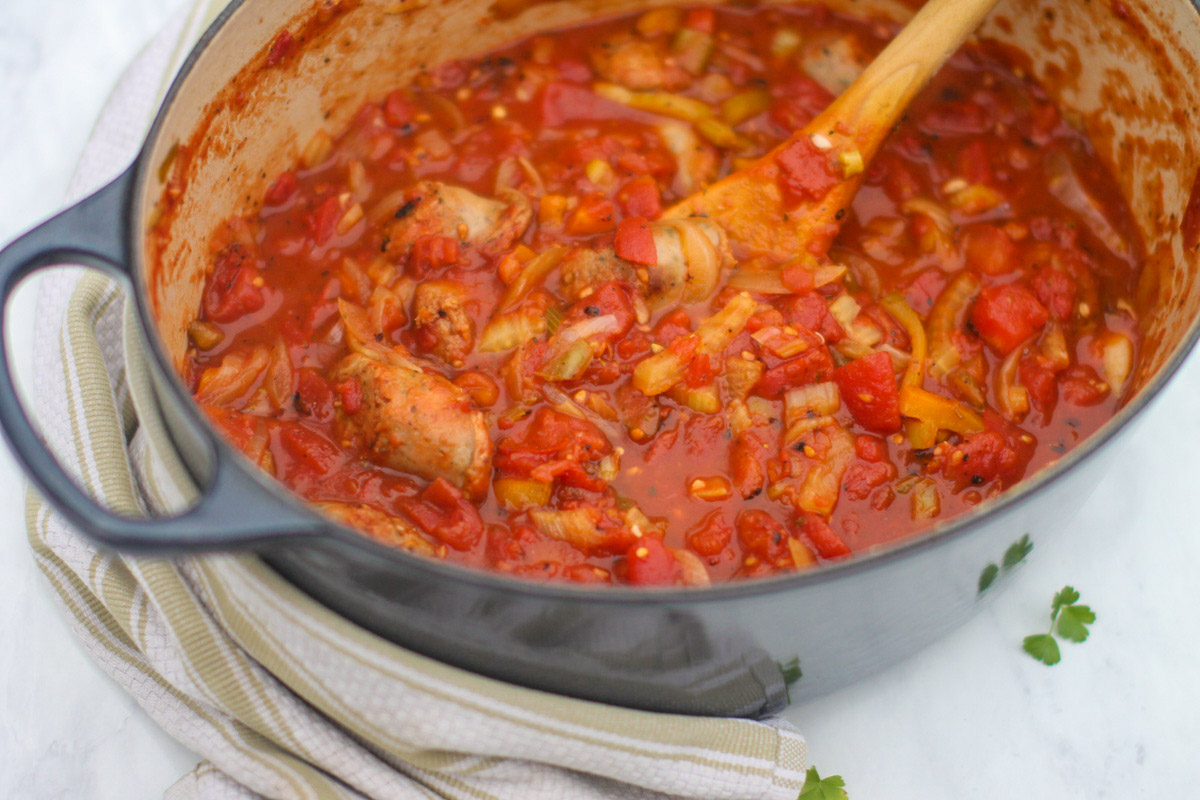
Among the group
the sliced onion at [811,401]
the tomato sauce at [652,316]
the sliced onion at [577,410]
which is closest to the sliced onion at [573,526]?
the tomato sauce at [652,316]

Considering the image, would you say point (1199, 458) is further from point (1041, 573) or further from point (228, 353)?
point (228, 353)

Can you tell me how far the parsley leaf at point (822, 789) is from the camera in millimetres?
2604

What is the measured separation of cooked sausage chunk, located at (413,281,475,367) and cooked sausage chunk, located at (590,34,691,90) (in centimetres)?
109

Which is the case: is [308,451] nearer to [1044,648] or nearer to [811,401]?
[811,401]

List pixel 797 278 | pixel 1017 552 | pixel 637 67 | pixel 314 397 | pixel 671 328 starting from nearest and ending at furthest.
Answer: pixel 1017 552 → pixel 314 397 → pixel 671 328 → pixel 797 278 → pixel 637 67

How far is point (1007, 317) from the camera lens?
117 inches

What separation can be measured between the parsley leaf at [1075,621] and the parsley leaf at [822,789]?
0.75m

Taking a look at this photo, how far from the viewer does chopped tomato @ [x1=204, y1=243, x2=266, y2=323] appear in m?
2.94

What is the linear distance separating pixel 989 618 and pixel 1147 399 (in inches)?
41.0

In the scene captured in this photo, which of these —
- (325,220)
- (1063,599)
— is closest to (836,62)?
(325,220)

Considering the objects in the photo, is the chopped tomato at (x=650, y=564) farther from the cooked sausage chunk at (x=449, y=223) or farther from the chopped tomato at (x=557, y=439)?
the cooked sausage chunk at (x=449, y=223)

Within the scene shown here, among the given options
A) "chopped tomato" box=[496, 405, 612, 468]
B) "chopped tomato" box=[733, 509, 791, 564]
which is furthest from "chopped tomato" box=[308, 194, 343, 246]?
"chopped tomato" box=[733, 509, 791, 564]

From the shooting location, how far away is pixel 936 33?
312 centimetres

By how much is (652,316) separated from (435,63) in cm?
117
